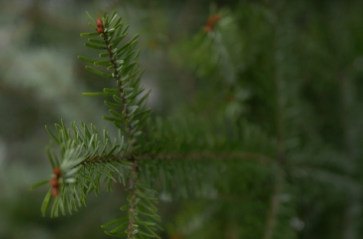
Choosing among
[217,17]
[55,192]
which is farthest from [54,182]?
[217,17]

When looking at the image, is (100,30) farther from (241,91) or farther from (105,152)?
(241,91)

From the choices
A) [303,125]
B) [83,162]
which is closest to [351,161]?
[303,125]

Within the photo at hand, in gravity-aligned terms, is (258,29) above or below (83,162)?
above

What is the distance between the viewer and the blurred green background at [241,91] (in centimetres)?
45

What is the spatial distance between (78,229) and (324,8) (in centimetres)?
56

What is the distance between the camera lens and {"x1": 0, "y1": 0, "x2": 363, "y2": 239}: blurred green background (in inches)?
17.8

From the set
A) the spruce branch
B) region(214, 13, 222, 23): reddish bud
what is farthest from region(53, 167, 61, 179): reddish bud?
region(214, 13, 222, 23): reddish bud

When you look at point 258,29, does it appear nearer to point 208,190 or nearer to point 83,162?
point 208,190

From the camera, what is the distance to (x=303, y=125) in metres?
0.50

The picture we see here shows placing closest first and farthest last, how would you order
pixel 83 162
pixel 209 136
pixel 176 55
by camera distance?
pixel 83 162 → pixel 209 136 → pixel 176 55

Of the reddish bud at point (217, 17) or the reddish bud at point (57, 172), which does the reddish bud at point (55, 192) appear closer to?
the reddish bud at point (57, 172)

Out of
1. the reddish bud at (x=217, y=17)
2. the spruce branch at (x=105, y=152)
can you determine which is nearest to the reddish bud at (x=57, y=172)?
the spruce branch at (x=105, y=152)

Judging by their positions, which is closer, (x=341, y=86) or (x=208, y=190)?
(x=208, y=190)

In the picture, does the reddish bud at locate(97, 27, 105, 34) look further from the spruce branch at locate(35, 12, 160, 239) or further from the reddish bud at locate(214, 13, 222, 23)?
the reddish bud at locate(214, 13, 222, 23)
